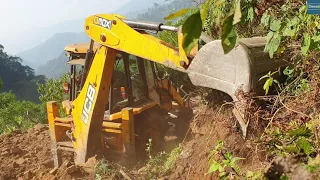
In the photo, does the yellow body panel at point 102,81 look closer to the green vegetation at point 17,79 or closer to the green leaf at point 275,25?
the green leaf at point 275,25

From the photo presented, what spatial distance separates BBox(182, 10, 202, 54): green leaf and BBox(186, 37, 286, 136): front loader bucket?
6.95 ft

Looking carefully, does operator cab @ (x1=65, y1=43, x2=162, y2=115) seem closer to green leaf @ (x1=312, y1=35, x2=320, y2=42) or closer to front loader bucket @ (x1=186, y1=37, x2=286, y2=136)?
front loader bucket @ (x1=186, y1=37, x2=286, y2=136)

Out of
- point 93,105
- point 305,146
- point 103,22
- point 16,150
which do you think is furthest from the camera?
point 16,150

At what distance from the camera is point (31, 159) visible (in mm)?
7059

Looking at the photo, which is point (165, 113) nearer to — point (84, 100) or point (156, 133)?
point (156, 133)

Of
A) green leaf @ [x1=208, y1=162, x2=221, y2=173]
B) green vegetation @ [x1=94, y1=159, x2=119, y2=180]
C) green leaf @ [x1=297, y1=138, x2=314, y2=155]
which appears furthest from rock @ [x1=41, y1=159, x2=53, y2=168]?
green leaf @ [x1=297, y1=138, x2=314, y2=155]

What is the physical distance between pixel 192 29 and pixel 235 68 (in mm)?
2250

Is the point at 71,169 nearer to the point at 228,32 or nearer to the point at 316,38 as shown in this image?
the point at 316,38

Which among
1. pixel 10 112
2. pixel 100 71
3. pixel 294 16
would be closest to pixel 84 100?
pixel 100 71

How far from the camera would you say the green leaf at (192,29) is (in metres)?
1.14

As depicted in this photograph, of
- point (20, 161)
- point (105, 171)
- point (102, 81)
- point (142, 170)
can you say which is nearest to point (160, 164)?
point (142, 170)

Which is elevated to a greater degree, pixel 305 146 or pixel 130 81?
pixel 305 146

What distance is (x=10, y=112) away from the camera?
2573 centimetres

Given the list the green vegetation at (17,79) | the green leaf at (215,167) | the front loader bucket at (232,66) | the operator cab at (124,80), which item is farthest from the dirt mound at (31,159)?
the green vegetation at (17,79)
